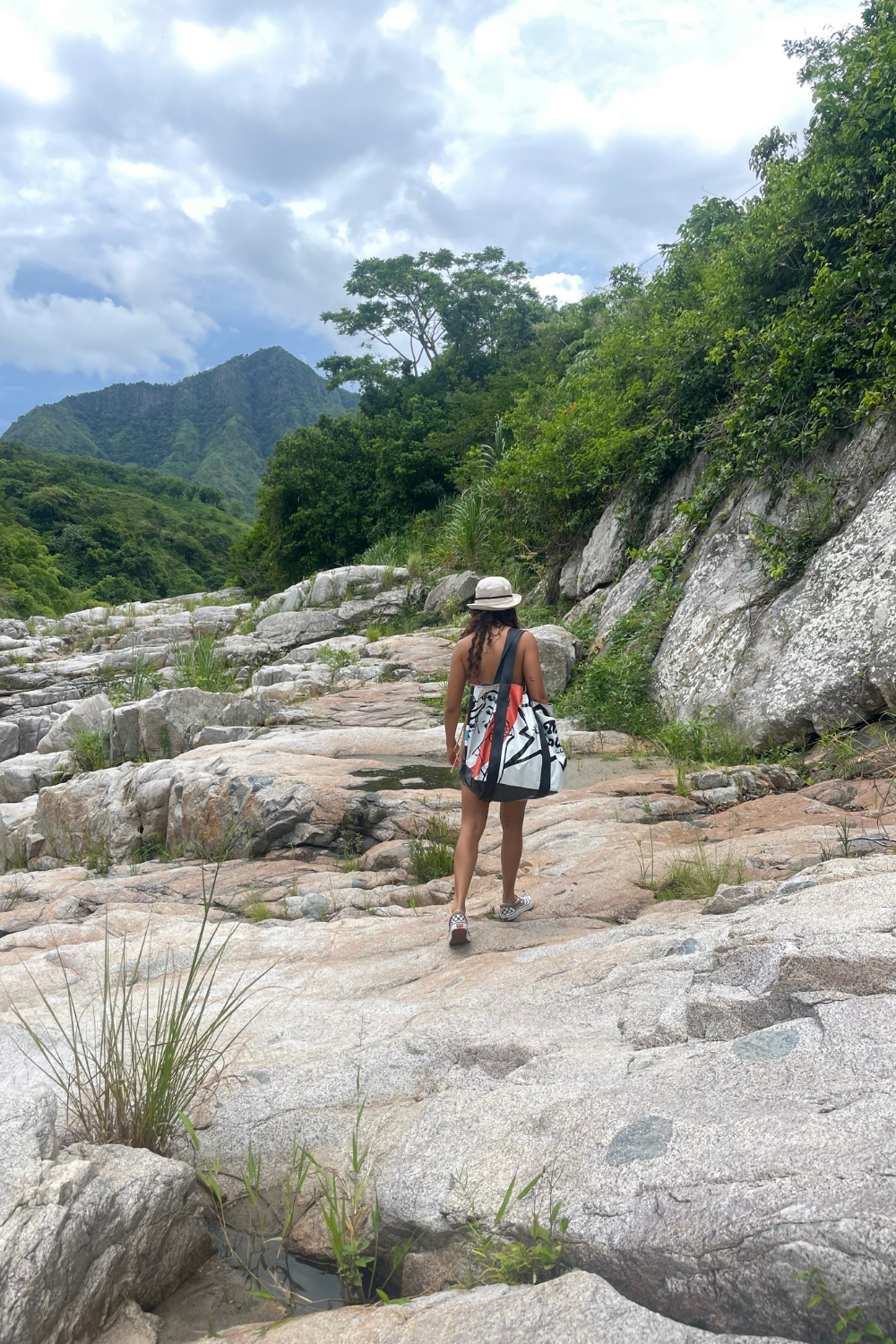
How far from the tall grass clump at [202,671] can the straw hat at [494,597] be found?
320 inches

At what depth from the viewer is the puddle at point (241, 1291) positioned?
181cm

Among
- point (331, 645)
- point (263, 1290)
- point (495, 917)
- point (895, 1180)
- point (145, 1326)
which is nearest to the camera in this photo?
point (895, 1180)

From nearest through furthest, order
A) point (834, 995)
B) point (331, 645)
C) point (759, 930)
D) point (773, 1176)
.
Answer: point (773, 1176) → point (834, 995) → point (759, 930) → point (331, 645)

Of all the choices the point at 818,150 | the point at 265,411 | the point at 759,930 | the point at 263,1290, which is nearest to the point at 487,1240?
the point at 263,1290

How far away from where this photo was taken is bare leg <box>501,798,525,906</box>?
12.7ft

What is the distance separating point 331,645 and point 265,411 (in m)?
181

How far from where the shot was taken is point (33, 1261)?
1561mm

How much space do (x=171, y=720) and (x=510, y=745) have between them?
19.6 feet

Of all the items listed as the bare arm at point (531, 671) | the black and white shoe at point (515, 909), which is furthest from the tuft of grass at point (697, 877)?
the bare arm at point (531, 671)

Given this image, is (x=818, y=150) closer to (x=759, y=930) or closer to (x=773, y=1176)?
(x=759, y=930)

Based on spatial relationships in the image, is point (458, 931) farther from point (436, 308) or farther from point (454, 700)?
point (436, 308)

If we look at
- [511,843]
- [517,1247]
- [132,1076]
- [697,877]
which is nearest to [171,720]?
[511,843]

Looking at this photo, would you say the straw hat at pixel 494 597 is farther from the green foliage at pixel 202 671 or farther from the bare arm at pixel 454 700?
the green foliage at pixel 202 671

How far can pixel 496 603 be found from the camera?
387 cm
